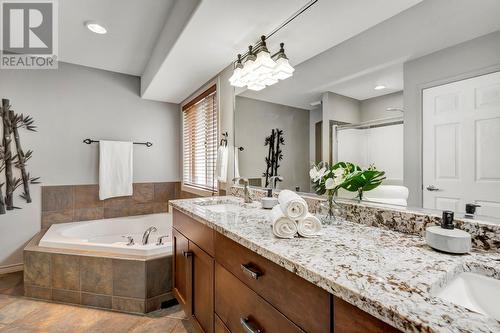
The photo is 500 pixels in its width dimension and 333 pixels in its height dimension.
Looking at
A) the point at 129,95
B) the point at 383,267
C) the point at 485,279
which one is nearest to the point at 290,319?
the point at 383,267

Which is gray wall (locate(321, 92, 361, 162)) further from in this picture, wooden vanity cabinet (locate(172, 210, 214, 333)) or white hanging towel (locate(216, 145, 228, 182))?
white hanging towel (locate(216, 145, 228, 182))

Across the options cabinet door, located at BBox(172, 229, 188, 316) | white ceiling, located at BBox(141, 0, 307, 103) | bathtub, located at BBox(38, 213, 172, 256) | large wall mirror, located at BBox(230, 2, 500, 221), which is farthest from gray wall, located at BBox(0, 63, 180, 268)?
large wall mirror, located at BBox(230, 2, 500, 221)

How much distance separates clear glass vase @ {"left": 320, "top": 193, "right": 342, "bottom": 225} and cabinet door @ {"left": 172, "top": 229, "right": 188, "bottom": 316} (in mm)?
846

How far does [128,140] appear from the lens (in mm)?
3139

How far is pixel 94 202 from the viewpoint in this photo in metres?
2.90

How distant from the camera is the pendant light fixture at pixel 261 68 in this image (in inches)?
61.7

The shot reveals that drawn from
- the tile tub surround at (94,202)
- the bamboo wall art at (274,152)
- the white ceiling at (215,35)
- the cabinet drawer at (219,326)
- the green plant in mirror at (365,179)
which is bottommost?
the cabinet drawer at (219,326)

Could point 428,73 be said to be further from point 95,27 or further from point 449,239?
point 95,27

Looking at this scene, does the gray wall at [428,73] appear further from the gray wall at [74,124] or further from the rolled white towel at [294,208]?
the gray wall at [74,124]

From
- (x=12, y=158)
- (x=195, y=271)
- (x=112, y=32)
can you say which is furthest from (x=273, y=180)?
(x=12, y=158)

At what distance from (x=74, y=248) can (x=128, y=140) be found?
158 cm

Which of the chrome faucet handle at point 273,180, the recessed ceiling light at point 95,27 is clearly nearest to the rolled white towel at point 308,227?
the chrome faucet handle at point 273,180

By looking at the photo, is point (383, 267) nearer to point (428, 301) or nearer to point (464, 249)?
point (428, 301)

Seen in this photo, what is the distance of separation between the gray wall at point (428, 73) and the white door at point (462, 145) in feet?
0.08
